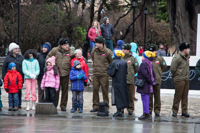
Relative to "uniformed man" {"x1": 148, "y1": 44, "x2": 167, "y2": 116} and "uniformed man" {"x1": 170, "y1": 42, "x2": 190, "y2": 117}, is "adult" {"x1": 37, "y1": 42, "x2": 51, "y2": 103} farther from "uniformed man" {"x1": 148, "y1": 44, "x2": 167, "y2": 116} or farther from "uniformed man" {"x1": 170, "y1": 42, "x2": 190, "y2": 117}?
"uniformed man" {"x1": 170, "y1": 42, "x2": 190, "y2": 117}

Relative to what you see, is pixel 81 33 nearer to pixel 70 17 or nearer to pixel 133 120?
pixel 70 17

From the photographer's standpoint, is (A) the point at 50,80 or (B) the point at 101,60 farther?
(B) the point at 101,60

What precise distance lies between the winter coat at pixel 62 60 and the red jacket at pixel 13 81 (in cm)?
110

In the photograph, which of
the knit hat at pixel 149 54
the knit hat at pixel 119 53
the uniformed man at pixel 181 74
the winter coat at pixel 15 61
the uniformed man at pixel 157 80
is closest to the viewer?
the knit hat at pixel 149 54

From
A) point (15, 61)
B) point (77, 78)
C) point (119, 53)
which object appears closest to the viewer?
point (119, 53)

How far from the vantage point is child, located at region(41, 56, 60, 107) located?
9531mm

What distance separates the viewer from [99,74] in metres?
9.84

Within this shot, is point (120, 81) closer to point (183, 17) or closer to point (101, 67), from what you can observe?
point (101, 67)

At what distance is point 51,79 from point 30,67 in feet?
2.80

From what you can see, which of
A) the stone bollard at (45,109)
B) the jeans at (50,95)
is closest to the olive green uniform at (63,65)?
the jeans at (50,95)

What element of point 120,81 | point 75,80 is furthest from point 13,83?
point 120,81

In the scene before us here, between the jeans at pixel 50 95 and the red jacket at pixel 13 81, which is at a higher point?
the red jacket at pixel 13 81

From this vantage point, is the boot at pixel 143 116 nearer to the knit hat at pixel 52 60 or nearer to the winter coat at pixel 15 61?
the knit hat at pixel 52 60

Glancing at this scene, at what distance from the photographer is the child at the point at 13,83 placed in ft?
31.9
